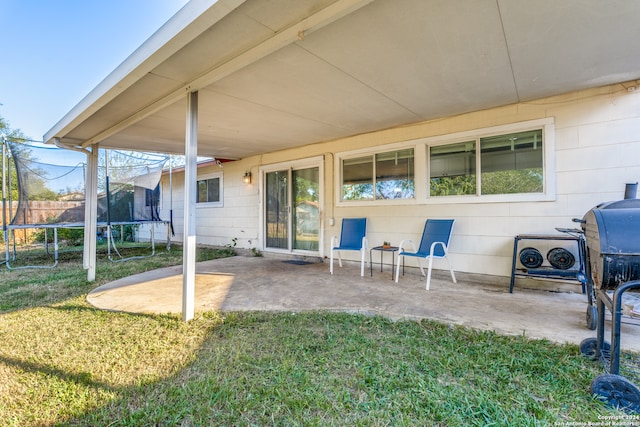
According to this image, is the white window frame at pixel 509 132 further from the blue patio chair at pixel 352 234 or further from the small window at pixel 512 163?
the blue patio chair at pixel 352 234

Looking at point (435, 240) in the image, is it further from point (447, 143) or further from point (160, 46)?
point (160, 46)

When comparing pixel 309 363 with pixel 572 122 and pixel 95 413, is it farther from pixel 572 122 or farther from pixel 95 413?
pixel 572 122

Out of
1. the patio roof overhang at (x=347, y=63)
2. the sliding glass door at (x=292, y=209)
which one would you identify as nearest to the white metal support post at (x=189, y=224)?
the patio roof overhang at (x=347, y=63)

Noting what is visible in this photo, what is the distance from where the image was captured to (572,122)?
322cm

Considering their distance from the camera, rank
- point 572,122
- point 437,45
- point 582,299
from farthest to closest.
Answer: point 572,122 < point 582,299 < point 437,45

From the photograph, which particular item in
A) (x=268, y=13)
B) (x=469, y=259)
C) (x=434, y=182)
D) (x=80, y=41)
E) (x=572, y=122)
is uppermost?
(x=80, y=41)

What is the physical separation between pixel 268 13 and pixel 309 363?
2.27 m

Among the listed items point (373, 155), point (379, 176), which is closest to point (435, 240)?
point (379, 176)

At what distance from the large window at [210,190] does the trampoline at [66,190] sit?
4.02ft

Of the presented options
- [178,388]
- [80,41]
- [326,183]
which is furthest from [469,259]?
[80,41]

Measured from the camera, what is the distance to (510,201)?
11.7 feet

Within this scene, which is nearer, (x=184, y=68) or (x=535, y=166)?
(x=184, y=68)

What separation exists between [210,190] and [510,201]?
275 inches

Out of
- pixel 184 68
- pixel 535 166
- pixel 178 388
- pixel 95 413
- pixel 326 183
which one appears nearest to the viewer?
pixel 95 413
